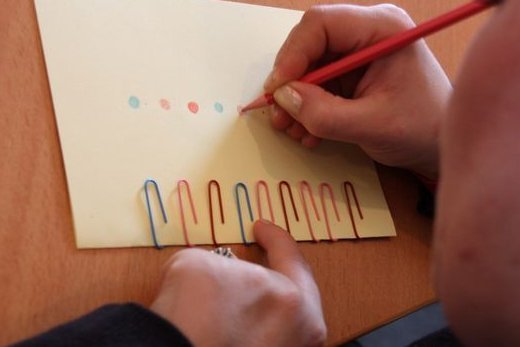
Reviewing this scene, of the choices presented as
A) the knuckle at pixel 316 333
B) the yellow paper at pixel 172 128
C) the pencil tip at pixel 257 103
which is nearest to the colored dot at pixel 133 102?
the yellow paper at pixel 172 128

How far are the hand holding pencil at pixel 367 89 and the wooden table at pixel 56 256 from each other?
0.09 metres

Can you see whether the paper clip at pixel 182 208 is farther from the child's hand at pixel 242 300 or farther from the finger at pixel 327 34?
the finger at pixel 327 34

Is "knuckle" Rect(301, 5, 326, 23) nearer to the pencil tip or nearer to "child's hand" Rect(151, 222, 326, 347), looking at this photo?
the pencil tip

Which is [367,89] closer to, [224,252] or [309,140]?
[309,140]

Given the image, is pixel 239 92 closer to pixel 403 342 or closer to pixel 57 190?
pixel 57 190

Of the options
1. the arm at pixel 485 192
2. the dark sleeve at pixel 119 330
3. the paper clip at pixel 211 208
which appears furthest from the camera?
the paper clip at pixel 211 208

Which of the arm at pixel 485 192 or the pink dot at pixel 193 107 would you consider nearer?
the arm at pixel 485 192

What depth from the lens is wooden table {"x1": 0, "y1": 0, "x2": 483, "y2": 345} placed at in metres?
0.41

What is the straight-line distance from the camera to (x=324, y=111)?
53 cm

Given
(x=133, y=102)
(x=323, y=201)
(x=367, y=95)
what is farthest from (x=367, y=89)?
(x=133, y=102)

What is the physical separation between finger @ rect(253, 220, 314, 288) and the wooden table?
16 millimetres

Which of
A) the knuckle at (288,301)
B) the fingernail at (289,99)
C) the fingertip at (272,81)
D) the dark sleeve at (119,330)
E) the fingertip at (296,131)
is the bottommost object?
the knuckle at (288,301)

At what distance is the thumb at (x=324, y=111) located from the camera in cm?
53

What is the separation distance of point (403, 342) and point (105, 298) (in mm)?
583
